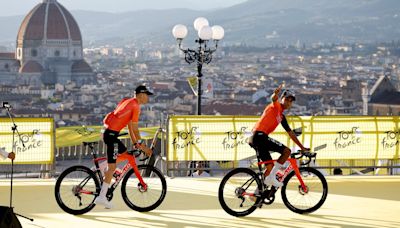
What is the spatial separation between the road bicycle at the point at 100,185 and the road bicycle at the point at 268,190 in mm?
653

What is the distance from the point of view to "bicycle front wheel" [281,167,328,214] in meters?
9.14

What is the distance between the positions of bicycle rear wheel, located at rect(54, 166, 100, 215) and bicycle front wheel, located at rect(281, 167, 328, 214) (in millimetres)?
1735

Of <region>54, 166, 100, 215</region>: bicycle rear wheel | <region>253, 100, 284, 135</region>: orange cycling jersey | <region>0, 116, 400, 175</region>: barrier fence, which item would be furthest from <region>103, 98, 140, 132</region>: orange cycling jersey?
<region>0, 116, 400, 175</region>: barrier fence

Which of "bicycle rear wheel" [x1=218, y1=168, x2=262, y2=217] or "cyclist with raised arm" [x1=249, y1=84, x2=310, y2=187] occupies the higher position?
"cyclist with raised arm" [x1=249, y1=84, x2=310, y2=187]

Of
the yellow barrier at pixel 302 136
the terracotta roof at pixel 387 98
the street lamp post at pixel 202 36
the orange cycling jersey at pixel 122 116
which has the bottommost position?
the terracotta roof at pixel 387 98

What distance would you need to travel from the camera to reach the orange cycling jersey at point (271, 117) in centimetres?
891

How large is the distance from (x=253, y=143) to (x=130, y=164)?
3.70ft

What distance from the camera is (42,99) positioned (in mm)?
170625

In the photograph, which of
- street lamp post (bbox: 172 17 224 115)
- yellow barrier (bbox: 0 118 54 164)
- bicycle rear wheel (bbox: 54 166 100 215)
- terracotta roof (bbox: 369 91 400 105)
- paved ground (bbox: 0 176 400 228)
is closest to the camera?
paved ground (bbox: 0 176 400 228)

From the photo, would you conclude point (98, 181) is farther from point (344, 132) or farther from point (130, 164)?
point (344, 132)

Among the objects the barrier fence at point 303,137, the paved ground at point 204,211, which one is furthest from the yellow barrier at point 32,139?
the barrier fence at point 303,137

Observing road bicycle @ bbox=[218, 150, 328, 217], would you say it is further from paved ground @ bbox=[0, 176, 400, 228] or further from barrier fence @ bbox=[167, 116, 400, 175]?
barrier fence @ bbox=[167, 116, 400, 175]

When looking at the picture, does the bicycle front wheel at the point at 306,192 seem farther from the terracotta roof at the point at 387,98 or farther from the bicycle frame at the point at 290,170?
the terracotta roof at the point at 387,98

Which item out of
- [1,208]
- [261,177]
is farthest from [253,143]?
[1,208]
